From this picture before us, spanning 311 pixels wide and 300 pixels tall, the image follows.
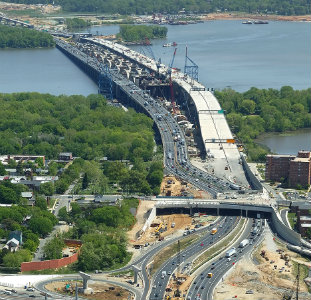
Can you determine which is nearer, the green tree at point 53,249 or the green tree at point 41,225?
the green tree at point 53,249

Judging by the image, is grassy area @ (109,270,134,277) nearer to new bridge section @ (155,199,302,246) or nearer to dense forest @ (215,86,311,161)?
new bridge section @ (155,199,302,246)

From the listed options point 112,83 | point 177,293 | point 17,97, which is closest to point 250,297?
point 177,293

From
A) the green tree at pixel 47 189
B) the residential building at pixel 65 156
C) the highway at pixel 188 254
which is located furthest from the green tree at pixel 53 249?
the residential building at pixel 65 156

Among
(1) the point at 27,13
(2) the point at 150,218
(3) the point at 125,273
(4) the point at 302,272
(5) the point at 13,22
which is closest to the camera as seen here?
(3) the point at 125,273

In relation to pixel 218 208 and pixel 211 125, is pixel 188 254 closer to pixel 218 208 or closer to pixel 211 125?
pixel 218 208

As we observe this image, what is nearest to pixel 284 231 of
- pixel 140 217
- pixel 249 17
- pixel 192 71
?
pixel 140 217

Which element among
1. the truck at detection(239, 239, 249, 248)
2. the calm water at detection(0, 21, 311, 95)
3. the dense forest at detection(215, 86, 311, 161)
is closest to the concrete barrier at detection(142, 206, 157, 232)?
the truck at detection(239, 239, 249, 248)

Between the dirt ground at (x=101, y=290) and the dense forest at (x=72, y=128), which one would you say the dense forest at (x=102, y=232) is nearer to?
the dirt ground at (x=101, y=290)
